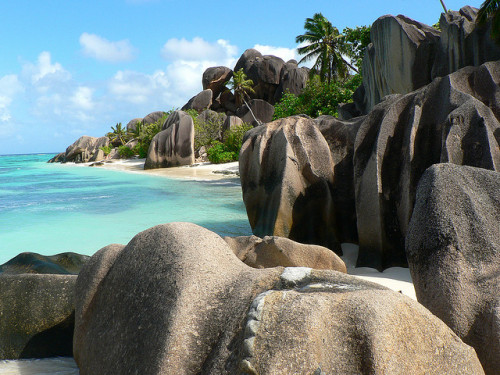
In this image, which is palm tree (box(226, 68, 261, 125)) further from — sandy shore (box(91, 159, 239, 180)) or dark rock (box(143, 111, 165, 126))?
sandy shore (box(91, 159, 239, 180))

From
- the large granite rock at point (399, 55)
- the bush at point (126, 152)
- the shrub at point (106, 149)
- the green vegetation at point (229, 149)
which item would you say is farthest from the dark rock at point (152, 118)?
the large granite rock at point (399, 55)

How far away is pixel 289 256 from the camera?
16.1 feet

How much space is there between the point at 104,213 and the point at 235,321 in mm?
12200

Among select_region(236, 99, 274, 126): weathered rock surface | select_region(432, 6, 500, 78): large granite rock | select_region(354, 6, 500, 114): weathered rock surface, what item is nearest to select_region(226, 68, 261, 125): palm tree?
select_region(236, 99, 274, 126): weathered rock surface

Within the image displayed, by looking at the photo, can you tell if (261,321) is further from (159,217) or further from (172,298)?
(159,217)

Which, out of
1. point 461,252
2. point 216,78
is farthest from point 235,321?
point 216,78

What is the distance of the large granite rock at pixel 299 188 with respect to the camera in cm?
712

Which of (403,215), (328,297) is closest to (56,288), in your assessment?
(328,297)

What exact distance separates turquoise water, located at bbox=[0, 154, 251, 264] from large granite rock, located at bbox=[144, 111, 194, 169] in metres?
8.22

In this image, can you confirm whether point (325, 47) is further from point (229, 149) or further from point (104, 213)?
point (104, 213)

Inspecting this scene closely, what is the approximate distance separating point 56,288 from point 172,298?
1.90m

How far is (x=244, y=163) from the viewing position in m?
8.18

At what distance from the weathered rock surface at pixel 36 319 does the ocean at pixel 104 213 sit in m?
5.45

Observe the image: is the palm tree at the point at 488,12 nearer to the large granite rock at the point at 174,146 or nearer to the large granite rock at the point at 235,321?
the large granite rock at the point at 235,321
